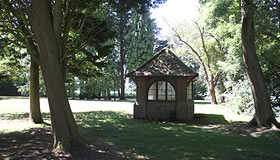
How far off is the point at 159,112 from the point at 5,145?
9.82m

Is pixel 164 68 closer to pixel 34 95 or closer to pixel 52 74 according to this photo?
pixel 34 95

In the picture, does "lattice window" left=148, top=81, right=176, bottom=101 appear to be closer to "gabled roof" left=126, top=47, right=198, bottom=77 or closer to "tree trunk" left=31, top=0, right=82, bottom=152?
"gabled roof" left=126, top=47, right=198, bottom=77

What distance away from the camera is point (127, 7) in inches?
410

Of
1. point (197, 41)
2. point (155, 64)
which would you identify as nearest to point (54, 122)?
point (155, 64)

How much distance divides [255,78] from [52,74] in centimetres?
1012

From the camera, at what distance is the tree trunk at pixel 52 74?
665 centimetres

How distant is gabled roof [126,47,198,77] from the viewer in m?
14.7

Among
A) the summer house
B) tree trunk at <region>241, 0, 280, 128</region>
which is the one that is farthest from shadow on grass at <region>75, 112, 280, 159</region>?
the summer house

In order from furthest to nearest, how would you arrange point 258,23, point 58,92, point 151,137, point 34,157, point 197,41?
point 197,41
point 258,23
point 151,137
point 58,92
point 34,157

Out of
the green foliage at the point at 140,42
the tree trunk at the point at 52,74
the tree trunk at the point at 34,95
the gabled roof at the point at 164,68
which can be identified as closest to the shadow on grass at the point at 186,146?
the tree trunk at the point at 52,74

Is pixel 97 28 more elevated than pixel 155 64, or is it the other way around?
pixel 97 28

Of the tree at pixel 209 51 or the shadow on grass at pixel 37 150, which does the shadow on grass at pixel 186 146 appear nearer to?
the shadow on grass at pixel 37 150

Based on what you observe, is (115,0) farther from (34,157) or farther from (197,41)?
(197,41)

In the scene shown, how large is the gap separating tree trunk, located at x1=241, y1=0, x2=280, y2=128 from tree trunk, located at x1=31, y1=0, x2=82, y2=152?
31.6ft
